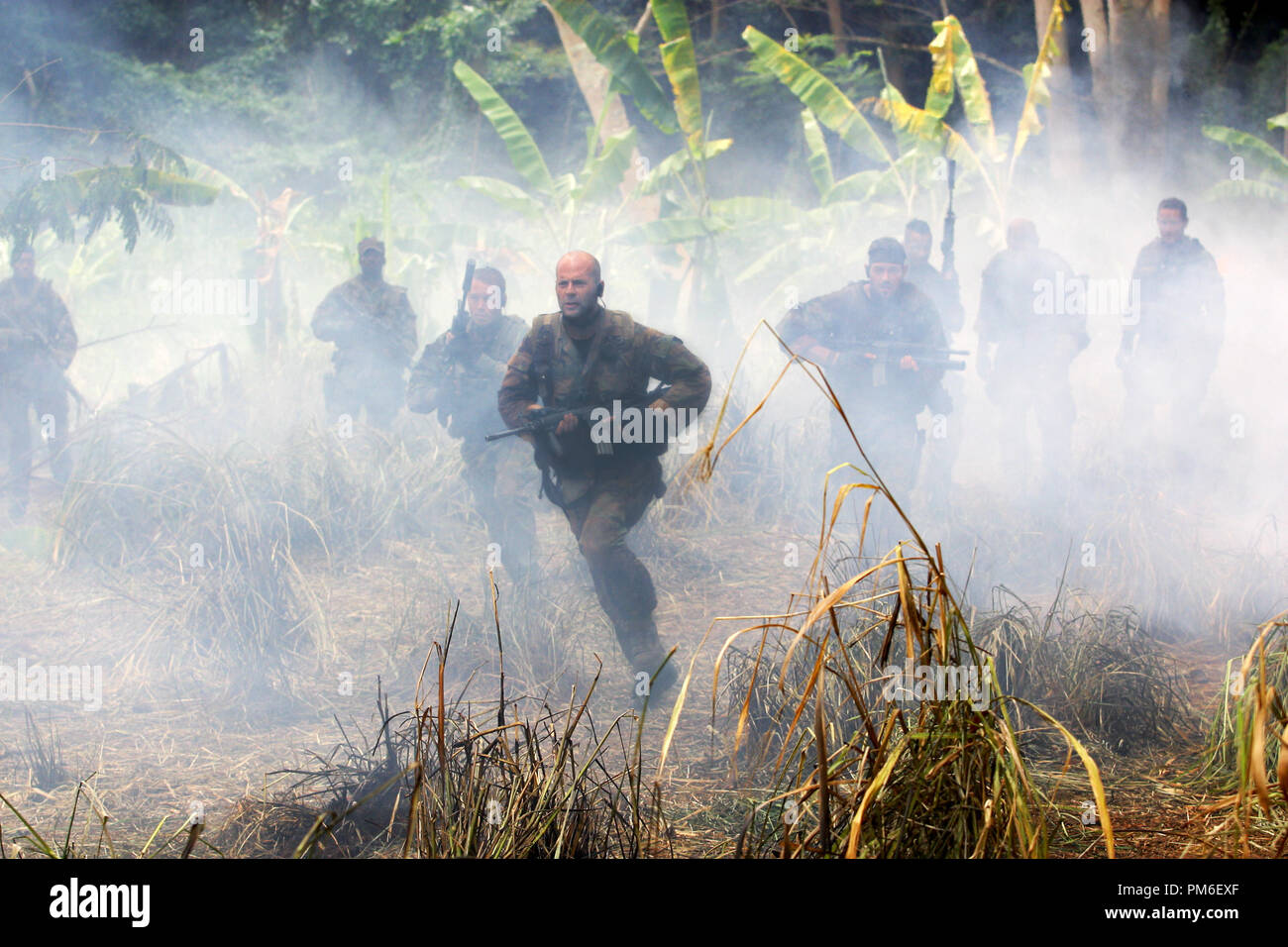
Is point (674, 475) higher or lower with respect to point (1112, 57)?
lower

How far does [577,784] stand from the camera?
2.39 meters

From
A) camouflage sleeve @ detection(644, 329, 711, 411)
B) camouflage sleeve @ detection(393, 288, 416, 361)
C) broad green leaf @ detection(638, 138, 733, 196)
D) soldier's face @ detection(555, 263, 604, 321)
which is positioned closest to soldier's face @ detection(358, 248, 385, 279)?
camouflage sleeve @ detection(393, 288, 416, 361)

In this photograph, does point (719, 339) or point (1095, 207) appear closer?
point (719, 339)

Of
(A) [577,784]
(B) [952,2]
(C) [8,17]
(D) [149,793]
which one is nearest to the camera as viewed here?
(A) [577,784]

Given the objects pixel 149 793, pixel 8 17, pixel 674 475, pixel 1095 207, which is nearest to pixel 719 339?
pixel 674 475

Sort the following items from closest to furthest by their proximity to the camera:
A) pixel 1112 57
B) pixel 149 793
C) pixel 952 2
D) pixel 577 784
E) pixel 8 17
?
1. pixel 577 784
2. pixel 149 793
3. pixel 1112 57
4. pixel 8 17
5. pixel 952 2

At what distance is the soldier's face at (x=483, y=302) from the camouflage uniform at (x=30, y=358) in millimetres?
3202

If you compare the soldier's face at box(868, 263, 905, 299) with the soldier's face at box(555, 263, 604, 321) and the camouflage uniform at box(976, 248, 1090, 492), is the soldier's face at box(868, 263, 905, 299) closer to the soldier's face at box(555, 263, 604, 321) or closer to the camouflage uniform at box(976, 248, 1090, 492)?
the camouflage uniform at box(976, 248, 1090, 492)

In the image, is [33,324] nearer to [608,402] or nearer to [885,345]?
[608,402]

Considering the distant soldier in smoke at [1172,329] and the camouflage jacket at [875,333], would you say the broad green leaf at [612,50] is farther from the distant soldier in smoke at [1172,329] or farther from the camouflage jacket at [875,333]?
the distant soldier in smoke at [1172,329]

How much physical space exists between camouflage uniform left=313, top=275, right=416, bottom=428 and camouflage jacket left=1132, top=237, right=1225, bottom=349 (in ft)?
17.8

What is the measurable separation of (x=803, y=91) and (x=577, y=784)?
8273 millimetres
